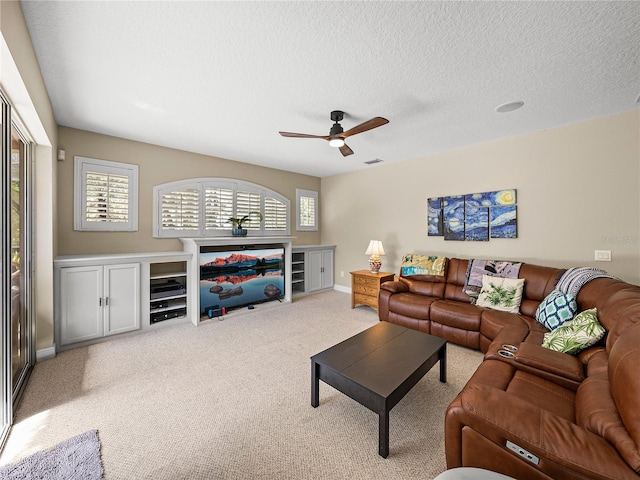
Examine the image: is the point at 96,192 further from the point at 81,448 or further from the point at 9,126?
the point at 81,448

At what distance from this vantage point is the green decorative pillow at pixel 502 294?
2.92m

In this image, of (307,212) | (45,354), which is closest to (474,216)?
(307,212)

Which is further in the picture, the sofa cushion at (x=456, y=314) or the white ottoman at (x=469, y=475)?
the sofa cushion at (x=456, y=314)

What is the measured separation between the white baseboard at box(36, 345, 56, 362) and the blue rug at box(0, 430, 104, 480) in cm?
154

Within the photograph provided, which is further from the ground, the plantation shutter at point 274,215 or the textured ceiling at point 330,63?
the textured ceiling at point 330,63

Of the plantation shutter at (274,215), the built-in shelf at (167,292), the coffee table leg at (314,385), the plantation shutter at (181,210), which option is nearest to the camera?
the coffee table leg at (314,385)

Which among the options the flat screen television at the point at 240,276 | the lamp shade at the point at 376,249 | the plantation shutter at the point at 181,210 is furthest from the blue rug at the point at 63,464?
the lamp shade at the point at 376,249

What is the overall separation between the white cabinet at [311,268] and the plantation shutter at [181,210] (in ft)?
6.24

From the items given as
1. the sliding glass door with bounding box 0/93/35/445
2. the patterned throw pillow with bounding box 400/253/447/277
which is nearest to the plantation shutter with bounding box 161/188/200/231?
the sliding glass door with bounding box 0/93/35/445

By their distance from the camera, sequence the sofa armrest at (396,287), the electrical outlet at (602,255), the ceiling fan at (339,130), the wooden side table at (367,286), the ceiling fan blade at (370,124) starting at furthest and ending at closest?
1. the wooden side table at (367,286)
2. the sofa armrest at (396,287)
3. the electrical outlet at (602,255)
4. the ceiling fan at (339,130)
5. the ceiling fan blade at (370,124)

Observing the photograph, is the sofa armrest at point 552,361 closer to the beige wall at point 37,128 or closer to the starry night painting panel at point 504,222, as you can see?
the starry night painting panel at point 504,222

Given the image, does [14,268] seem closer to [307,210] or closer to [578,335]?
[578,335]

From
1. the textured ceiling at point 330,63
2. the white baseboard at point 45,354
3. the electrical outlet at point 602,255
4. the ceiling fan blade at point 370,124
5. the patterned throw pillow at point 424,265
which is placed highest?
the textured ceiling at point 330,63

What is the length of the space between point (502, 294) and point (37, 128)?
4.89 m
